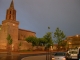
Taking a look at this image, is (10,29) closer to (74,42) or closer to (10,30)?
(10,30)

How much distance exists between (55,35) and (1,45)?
2804 cm

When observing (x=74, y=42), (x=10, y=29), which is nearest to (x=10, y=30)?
(x=10, y=29)

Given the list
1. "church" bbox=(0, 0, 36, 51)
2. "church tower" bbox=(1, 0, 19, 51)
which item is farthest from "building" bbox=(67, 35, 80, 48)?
"church tower" bbox=(1, 0, 19, 51)

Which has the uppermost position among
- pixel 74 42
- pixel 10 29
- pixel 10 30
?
pixel 10 29

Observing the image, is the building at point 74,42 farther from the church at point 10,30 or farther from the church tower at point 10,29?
the church tower at point 10,29

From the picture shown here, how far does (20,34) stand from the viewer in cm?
9594

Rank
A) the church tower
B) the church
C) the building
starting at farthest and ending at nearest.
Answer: the building < the church tower < the church

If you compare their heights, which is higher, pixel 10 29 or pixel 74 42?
pixel 10 29

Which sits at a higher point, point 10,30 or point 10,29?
point 10,29

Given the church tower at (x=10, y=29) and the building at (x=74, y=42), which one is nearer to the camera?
the church tower at (x=10, y=29)

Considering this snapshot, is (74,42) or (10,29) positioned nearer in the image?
(10,29)

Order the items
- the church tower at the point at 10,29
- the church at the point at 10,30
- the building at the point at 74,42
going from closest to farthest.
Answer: the church at the point at 10,30 → the church tower at the point at 10,29 → the building at the point at 74,42

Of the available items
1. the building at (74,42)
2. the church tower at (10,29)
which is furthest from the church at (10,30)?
the building at (74,42)

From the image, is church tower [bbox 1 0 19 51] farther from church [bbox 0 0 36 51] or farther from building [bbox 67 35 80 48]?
building [bbox 67 35 80 48]
